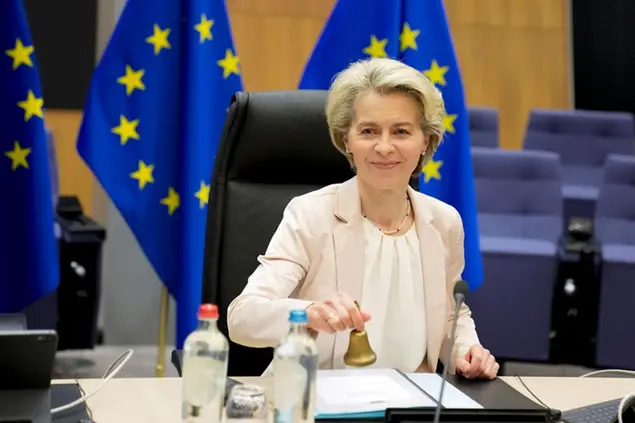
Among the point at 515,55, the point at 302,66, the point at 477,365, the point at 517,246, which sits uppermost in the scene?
the point at 515,55

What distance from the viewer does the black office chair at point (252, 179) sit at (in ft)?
6.69

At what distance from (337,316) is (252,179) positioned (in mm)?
640

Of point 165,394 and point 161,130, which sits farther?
point 161,130

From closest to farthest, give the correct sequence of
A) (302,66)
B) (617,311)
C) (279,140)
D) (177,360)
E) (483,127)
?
(177,360)
(279,140)
(617,311)
(483,127)
(302,66)

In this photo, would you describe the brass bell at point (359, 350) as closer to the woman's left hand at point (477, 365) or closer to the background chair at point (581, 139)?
the woman's left hand at point (477, 365)

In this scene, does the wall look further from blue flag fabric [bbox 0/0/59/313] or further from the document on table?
the document on table

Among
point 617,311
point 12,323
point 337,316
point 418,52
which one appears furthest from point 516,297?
point 12,323

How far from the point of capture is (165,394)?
1.64 m

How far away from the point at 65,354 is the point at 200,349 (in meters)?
3.35

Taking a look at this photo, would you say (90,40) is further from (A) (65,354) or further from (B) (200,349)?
(B) (200,349)

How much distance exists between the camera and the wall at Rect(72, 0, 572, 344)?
4.55 m

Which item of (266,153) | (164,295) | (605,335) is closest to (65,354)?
(164,295)

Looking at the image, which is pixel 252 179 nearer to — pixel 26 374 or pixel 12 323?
pixel 12 323

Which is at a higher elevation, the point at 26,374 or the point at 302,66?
the point at 302,66
